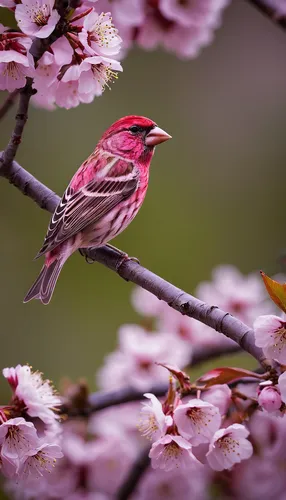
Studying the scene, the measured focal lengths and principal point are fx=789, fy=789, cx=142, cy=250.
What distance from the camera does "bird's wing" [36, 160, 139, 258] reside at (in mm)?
2279

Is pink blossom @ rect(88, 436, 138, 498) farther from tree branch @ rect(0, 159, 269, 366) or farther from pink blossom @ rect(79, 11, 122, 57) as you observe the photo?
pink blossom @ rect(79, 11, 122, 57)

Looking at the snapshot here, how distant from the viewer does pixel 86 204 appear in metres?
2.47

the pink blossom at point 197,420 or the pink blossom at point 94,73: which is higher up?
the pink blossom at point 94,73

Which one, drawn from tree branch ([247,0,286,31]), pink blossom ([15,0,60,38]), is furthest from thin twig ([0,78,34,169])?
tree branch ([247,0,286,31])

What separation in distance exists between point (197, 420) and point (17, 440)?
382mm

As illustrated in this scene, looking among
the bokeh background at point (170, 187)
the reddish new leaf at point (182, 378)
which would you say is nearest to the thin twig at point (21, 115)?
the reddish new leaf at point (182, 378)

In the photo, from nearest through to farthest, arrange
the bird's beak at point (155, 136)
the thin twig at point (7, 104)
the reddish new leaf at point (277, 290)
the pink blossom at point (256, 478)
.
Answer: the reddish new leaf at point (277, 290) → the thin twig at point (7, 104) → the bird's beak at point (155, 136) → the pink blossom at point (256, 478)

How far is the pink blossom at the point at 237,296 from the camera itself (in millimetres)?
3182

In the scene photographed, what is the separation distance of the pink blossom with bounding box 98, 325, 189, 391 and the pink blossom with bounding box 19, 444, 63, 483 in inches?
48.0

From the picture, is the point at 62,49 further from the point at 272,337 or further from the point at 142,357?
the point at 142,357

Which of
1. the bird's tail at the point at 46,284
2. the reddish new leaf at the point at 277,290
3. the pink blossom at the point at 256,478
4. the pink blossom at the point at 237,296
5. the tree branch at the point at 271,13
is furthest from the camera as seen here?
the pink blossom at the point at 237,296

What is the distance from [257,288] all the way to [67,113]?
10.4 ft

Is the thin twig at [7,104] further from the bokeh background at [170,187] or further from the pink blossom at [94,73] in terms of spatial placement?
the bokeh background at [170,187]

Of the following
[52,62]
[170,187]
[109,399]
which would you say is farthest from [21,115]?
[170,187]
